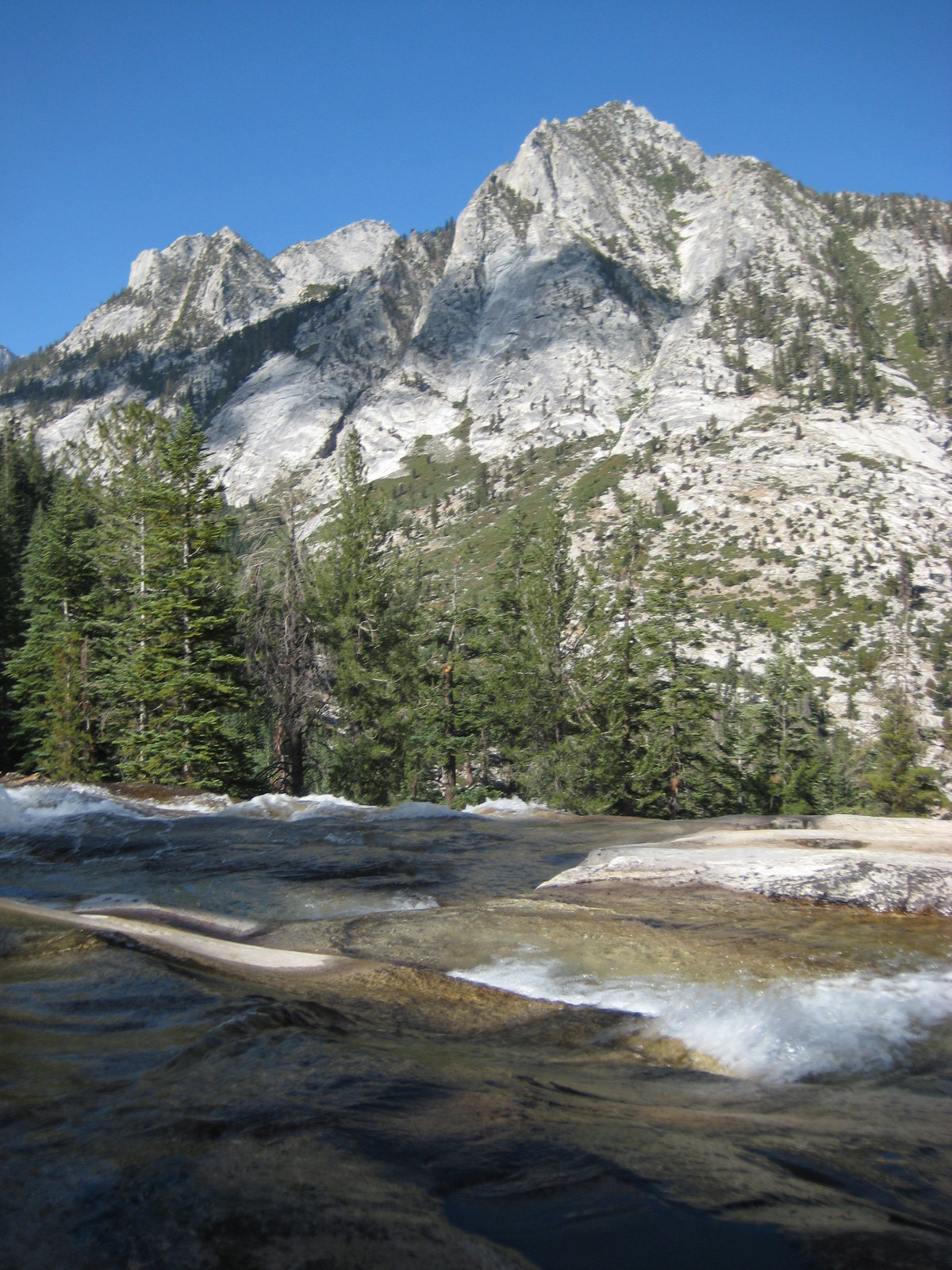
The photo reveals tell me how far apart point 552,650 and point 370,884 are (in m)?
19.5

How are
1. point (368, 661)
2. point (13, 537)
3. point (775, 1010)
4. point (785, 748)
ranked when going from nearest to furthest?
point (775, 1010)
point (368, 661)
point (785, 748)
point (13, 537)

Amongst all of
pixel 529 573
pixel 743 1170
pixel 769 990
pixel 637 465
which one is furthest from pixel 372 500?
pixel 637 465

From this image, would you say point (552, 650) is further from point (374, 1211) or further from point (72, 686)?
point (374, 1211)

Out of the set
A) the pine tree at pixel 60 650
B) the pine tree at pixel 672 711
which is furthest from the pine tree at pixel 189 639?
the pine tree at pixel 672 711

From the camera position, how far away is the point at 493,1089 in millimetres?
3578

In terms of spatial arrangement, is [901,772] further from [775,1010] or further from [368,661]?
[775,1010]

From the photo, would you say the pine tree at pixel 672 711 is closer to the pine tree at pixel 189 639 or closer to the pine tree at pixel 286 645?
the pine tree at pixel 286 645

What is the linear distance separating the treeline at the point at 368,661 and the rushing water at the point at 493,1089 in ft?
57.6

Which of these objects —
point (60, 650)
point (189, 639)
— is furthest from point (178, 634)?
point (60, 650)

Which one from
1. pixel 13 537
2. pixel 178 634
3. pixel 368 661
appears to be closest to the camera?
pixel 178 634

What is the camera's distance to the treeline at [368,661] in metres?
24.2

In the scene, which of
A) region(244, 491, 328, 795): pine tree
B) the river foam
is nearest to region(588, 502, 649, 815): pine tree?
region(244, 491, 328, 795): pine tree

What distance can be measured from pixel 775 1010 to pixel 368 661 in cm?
2341

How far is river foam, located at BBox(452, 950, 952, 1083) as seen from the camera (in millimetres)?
4551
